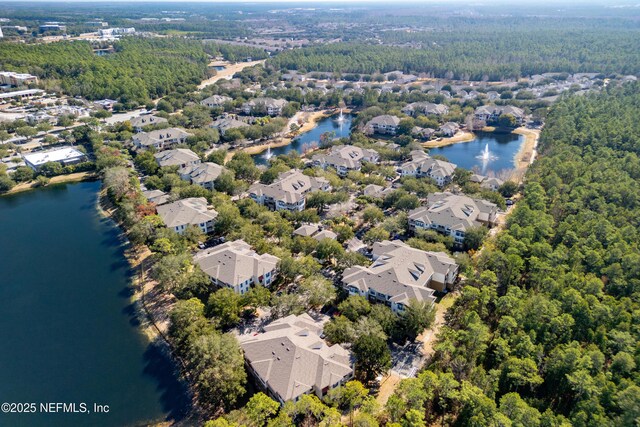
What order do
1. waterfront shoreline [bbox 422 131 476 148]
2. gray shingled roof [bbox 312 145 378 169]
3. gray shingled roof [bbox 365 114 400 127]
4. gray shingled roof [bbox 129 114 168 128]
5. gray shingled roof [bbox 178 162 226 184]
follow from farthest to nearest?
gray shingled roof [bbox 365 114 400 127]
gray shingled roof [bbox 129 114 168 128]
waterfront shoreline [bbox 422 131 476 148]
gray shingled roof [bbox 312 145 378 169]
gray shingled roof [bbox 178 162 226 184]

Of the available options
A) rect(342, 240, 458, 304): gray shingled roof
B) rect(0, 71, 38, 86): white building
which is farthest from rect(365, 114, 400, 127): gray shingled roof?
rect(0, 71, 38, 86): white building

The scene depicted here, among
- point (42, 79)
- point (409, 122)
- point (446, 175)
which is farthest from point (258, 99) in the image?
point (42, 79)

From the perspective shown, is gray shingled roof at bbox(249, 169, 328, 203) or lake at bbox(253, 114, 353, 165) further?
lake at bbox(253, 114, 353, 165)

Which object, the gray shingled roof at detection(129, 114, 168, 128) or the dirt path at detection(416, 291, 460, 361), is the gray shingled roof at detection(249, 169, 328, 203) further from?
the gray shingled roof at detection(129, 114, 168, 128)

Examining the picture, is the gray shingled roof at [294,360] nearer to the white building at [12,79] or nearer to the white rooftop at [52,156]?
the white rooftop at [52,156]

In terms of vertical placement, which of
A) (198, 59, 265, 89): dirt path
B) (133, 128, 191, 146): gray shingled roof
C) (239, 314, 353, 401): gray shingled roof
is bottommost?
(239, 314, 353, 401): gray shingled roof

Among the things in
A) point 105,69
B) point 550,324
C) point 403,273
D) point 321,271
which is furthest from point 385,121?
point 105,69

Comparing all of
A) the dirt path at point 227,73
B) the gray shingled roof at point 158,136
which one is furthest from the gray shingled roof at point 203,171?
the dirt path at point 227,73
